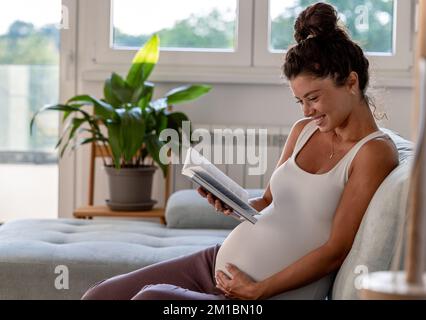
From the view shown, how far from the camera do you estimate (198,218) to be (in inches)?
121

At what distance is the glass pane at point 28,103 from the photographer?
432cm

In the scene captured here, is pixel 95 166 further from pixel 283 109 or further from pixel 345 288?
pixel 345 288

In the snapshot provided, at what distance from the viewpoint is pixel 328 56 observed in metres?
1.75

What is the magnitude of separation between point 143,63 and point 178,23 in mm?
460

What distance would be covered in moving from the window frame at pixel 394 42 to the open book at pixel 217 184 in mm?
2325

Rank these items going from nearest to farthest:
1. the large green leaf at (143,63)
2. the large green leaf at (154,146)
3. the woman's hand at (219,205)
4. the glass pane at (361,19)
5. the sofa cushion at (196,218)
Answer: the woman's hand at (219,205) → the sofa cushion at (196,218) → the large green leaf at (154,146) → the large green leaf at (143,63) → the glass pane at (361,19)

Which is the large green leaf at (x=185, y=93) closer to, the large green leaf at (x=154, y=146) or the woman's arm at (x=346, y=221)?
the large green leaf at (x=154, y=146)

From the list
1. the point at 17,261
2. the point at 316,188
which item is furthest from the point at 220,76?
the point at 316,188

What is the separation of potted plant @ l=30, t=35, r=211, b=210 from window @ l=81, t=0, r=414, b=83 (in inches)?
12.5

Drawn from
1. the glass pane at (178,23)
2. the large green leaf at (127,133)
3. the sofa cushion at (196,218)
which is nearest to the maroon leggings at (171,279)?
the sofa cushion at (196,218)

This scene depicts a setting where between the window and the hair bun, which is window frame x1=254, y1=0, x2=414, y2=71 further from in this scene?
the hair bun

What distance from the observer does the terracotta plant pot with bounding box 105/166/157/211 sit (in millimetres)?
3578
